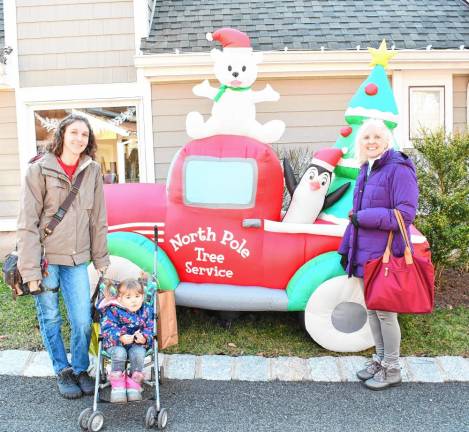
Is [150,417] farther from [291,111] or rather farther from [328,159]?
[291,111]

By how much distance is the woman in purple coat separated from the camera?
11.3 ft

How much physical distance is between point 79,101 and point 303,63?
10.0 feet

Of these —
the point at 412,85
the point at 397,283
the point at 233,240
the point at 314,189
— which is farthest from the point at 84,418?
the point at 412,85

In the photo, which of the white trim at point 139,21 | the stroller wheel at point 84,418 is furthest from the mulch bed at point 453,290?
the white trim at point 139,21

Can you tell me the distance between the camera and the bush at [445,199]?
16.9 ft

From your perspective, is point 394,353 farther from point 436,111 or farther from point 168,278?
point 436,111

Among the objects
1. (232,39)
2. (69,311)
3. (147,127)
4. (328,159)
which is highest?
(232,39)

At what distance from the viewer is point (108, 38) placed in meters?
6.88

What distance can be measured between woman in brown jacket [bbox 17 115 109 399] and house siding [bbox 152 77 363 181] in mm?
3422

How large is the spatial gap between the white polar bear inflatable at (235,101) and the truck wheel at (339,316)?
143cm

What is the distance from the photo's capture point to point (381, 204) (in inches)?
139

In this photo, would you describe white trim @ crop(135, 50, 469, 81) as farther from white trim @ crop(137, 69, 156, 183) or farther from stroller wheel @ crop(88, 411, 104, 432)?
stroller wheel @ crop(88, 411, 104, 432)

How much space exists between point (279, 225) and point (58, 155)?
1.91 m

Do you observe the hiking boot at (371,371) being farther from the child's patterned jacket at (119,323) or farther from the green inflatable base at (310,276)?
the child's patterned jacket at (119,323)
